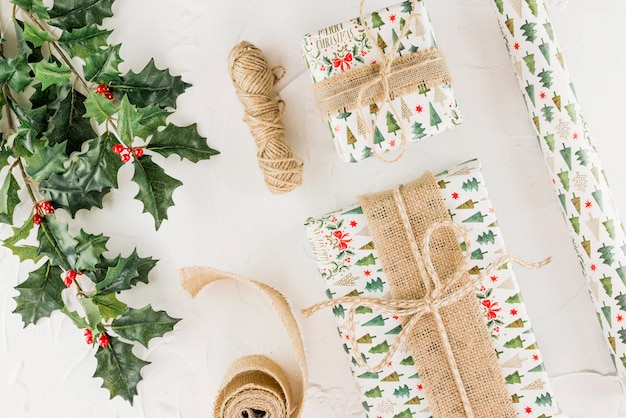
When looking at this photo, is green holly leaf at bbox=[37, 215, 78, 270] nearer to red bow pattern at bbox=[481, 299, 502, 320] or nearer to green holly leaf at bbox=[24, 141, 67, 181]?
green holly leaf at bbox=[24, 141, 67, 181]

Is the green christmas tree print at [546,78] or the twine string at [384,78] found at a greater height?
the twine string at [384,78]

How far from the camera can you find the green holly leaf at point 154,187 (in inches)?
55.6

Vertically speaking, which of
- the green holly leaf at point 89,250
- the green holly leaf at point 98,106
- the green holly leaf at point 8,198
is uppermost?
the green holly leaf at point 98,106

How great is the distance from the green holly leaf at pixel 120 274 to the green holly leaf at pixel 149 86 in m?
0.37

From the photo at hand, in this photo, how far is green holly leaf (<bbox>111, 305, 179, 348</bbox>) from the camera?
1.47 m

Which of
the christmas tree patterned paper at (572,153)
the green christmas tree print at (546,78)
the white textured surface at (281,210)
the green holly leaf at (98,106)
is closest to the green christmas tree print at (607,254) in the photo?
the christmas tree patterned paper at (572,153)

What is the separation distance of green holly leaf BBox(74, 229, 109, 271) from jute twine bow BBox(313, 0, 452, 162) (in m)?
0.66

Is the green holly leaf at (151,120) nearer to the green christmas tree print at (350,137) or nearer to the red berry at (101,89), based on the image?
the red berry at (101,89)

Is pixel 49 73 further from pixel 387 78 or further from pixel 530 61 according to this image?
pixel 530 61

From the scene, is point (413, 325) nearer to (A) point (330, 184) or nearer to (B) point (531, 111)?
(A) point (330, 184)

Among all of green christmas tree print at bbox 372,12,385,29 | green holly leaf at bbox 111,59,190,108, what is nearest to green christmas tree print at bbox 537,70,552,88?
green christmas tree print at bbox 372,12,385,29

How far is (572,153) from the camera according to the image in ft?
4.27

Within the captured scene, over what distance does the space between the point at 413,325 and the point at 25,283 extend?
0.95 metres

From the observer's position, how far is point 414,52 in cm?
127
